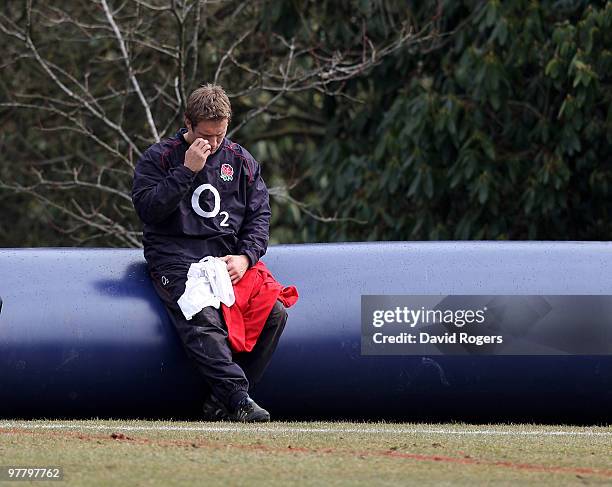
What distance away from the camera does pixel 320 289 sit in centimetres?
723

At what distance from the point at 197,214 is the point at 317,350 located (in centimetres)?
87

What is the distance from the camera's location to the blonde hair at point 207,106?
6.80 metres

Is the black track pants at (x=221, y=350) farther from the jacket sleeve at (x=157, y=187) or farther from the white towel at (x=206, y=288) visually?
the jacket sleeve at (x=157, y=187)

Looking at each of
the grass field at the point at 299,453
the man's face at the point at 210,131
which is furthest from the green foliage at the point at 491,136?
the grass field at the point at 299,453

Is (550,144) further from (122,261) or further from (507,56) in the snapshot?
(122,261)

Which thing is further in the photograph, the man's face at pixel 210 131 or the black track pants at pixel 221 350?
the man's face at pixel 210 131

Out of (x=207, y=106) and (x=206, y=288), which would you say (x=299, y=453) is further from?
(x=207, y=106)

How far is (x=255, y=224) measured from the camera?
7.10 m

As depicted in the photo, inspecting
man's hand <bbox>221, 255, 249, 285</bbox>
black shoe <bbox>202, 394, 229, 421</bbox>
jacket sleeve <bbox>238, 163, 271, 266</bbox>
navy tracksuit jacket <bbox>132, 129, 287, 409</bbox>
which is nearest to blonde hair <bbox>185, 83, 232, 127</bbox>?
navy tracksuit jacket <bbox>132, 129, 287, 409</bbox>

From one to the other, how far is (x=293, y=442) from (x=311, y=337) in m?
1.35

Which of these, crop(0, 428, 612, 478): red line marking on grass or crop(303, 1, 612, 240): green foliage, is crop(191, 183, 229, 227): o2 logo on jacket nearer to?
crop(0, 428, 612, 478): red line marking on grass

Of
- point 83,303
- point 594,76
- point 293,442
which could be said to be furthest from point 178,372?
point 594,76

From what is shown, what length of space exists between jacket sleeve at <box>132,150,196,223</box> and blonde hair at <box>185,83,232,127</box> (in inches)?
10.0

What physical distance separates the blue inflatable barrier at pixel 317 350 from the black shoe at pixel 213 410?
96 mm
